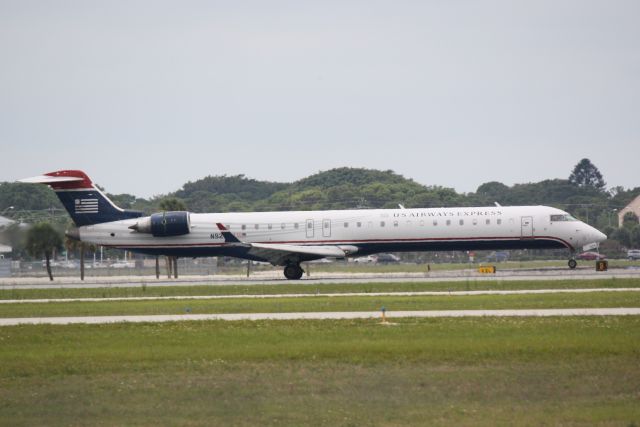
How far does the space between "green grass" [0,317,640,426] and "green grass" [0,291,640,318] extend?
5.05 meters

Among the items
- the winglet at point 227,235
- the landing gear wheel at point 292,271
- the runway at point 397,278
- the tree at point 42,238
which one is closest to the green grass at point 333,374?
the runway at point 397,278

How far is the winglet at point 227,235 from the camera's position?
1940 inches

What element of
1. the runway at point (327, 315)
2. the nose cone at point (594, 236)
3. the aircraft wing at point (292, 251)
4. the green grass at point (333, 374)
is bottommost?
the green grass at point (333, 374)

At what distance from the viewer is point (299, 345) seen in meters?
21.1

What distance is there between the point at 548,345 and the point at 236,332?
769 centimetres

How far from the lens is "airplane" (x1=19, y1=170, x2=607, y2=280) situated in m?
48.2

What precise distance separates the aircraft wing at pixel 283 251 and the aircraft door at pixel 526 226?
885 centimetres

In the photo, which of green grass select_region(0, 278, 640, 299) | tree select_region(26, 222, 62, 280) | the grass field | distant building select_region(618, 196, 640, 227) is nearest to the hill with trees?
distant building select_region(618, 196, 640, 227)

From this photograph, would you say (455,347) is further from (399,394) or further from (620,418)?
(620,418)

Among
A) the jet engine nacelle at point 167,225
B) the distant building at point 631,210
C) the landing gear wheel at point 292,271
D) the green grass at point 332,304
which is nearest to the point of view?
the green grass at point 332,304

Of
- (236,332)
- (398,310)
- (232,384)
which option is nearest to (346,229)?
(398,310)

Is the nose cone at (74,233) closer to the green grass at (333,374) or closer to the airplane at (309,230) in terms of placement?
the airplane at (309,230)

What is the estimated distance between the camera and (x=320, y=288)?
136ft

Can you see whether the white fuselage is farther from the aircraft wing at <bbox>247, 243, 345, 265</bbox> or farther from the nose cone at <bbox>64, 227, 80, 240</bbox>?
the nose cone at <bbox>64, 227, 80, 240</bbox>
